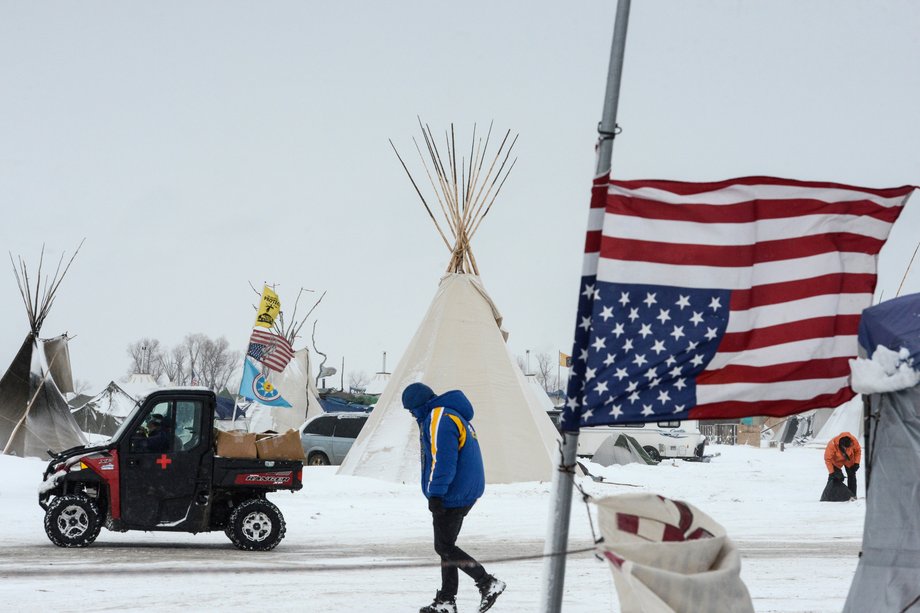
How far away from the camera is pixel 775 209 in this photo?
236 inches

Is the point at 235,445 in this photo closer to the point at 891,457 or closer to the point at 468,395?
the point at 891,457

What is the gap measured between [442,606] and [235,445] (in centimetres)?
545

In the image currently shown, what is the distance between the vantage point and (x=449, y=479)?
8461 mm

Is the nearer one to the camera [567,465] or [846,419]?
[567,465]

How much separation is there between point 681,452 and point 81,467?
28.4m

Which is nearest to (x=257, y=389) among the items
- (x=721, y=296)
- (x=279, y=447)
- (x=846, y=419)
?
(x=279, y=447)

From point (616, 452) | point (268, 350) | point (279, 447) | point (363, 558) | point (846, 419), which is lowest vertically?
point (363, 558)

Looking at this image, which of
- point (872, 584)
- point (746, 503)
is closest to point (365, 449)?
point (746, 503)

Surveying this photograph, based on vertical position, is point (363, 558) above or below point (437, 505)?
below

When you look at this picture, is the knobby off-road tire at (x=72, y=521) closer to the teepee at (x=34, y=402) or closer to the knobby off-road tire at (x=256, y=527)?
the knobby off-road tire at (x=256, y=527)

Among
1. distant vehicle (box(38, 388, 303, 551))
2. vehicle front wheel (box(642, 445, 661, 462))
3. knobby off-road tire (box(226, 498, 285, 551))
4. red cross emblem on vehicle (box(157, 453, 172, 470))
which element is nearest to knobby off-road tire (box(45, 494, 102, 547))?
distant vehicle (box(38, 388, 303, 551))

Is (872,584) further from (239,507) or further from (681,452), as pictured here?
(681,452)

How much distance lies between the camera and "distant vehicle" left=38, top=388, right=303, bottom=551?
12711mm

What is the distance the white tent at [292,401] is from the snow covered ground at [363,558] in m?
20.3
